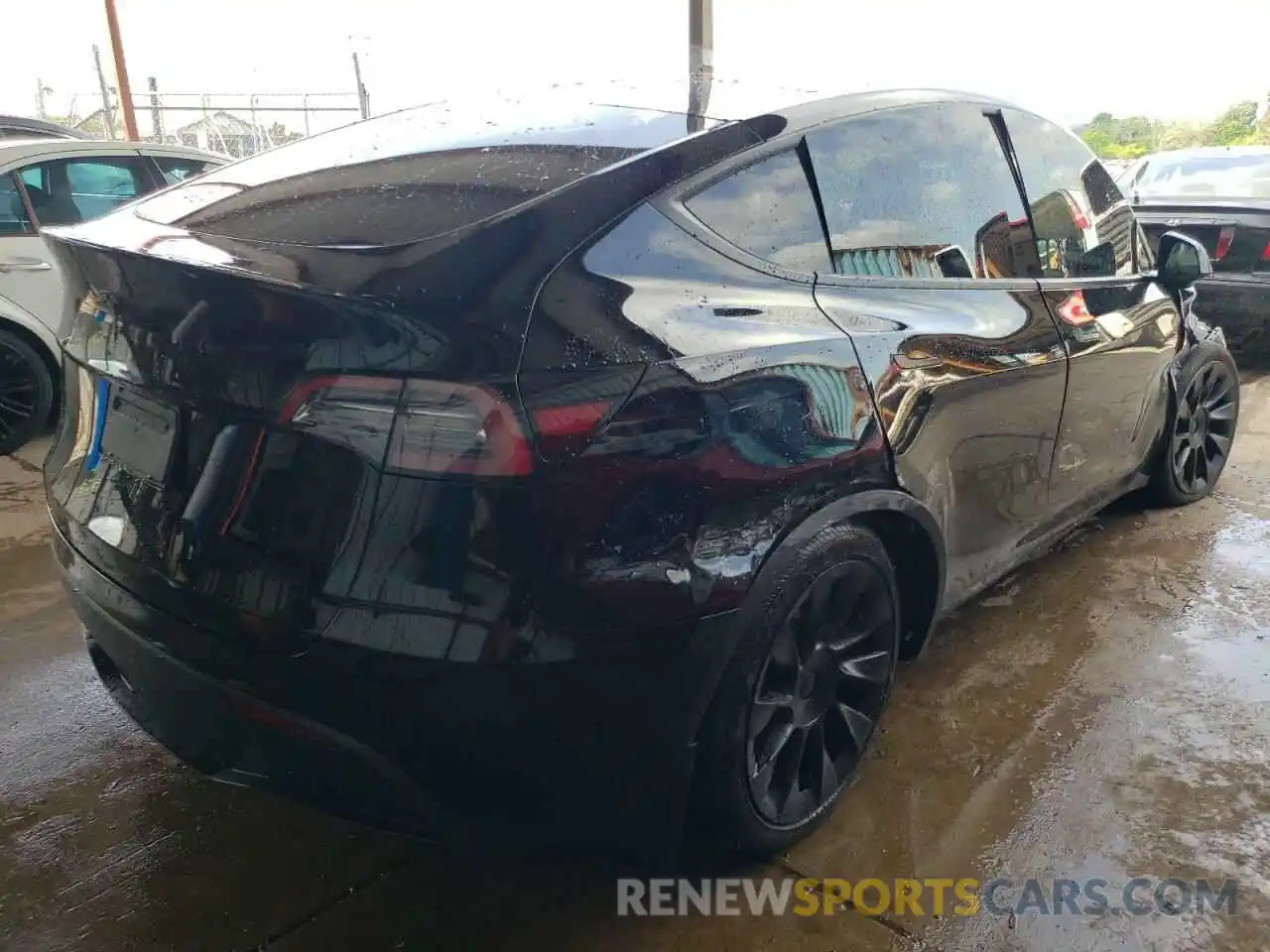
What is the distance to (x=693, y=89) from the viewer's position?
234 cm

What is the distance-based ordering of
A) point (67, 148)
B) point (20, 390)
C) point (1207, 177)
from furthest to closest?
1. point (1207, 177)
2. point (67, 148)
3. point (20, 390)

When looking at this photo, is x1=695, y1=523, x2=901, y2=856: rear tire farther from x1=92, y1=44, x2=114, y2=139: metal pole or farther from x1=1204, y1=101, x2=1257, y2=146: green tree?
x1=1204, y1=101, x2=1257, y2=146: green tree

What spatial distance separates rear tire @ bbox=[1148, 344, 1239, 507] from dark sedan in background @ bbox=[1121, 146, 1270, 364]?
239cm

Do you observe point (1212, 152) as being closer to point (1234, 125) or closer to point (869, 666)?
point (869, 666)

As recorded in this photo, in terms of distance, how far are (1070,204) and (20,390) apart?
469 cm

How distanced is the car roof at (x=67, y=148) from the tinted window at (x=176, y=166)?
0.11 feet

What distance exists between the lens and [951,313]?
7.66 feet

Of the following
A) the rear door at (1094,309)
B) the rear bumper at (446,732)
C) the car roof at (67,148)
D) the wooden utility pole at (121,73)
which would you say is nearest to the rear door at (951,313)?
the rear door at (1094,309)

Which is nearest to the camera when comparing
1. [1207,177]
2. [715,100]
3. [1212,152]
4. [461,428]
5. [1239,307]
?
[461,428]

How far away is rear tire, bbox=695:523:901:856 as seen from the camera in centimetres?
181

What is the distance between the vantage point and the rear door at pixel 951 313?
2.13 metres

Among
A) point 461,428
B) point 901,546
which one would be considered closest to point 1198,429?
point 901,546

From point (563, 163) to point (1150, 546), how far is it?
9.78ft

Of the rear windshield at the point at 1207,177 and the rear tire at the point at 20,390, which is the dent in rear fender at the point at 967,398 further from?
the rear windshield at the point at 1207,177
